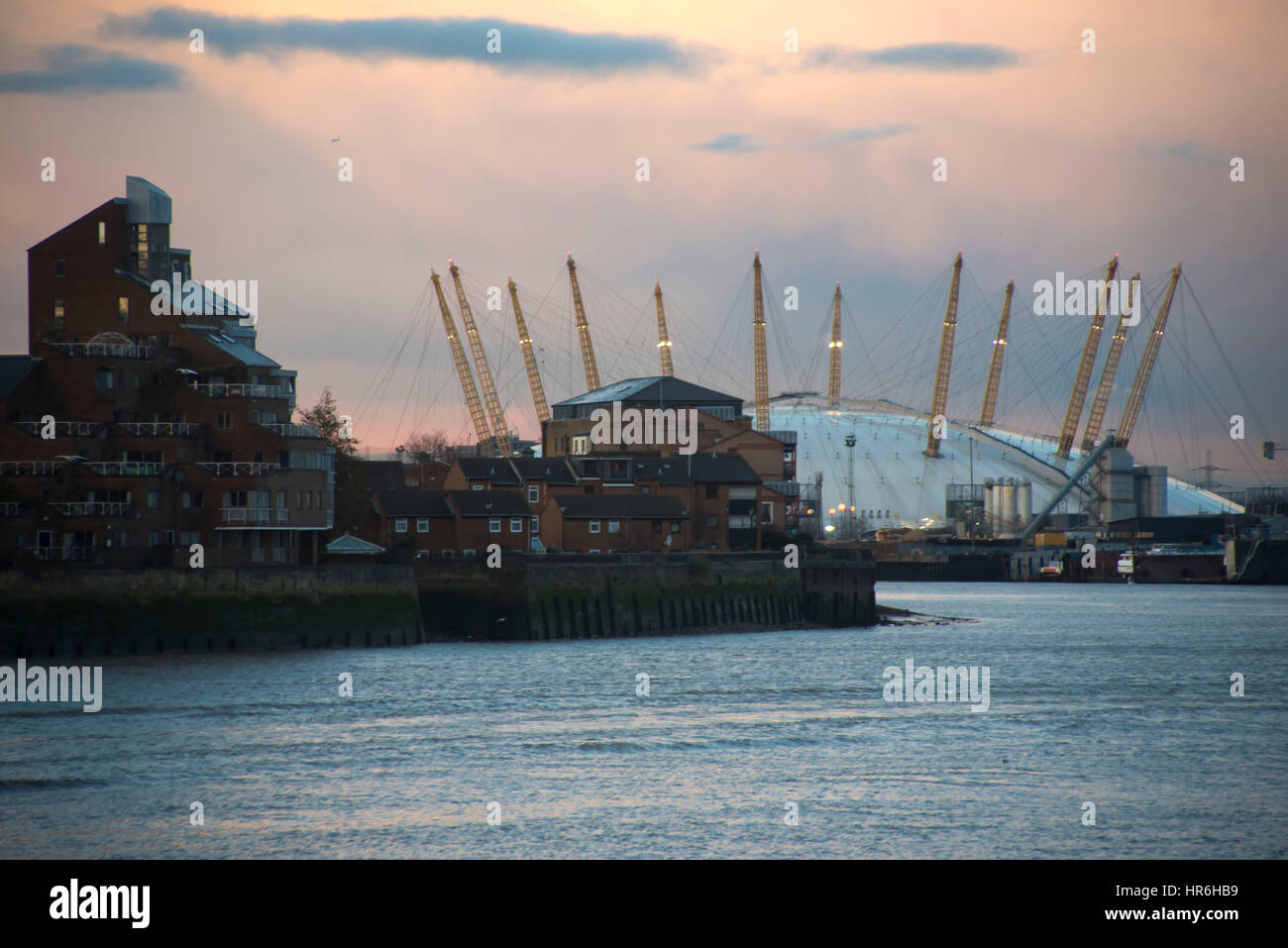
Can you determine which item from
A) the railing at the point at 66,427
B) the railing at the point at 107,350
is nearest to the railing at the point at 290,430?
the railing at the point at 107,350

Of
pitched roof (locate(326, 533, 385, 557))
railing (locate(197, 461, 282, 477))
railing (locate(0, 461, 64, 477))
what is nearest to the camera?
railing (locate(0, 461, 64, 477))

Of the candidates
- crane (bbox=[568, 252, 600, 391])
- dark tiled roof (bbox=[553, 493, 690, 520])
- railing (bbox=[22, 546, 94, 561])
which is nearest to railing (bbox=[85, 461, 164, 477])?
railing (bbox=[22, 546, 94, 561])

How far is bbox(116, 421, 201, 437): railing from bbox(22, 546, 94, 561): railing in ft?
21.1

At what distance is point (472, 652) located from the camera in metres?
68.2

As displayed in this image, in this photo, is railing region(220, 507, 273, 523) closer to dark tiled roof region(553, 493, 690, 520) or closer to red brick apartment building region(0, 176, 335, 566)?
red brick apartment building region(0, 176, 335, 566)

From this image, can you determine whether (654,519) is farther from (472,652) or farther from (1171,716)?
(1171,716)

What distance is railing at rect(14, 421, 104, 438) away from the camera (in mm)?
66344

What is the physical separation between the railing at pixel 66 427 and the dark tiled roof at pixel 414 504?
2523 cm

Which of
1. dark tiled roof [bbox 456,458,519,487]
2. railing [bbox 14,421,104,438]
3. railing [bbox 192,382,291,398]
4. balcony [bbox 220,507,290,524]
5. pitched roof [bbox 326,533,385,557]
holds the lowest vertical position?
pitched roof [bbox 326,533,385,557]

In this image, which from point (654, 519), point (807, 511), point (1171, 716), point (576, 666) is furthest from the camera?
→ point (807, 511)

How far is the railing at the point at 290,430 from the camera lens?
7138cm
